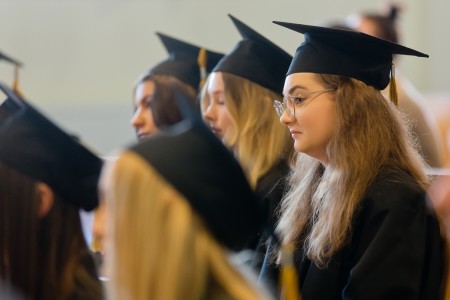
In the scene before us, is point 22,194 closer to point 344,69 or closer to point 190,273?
point 190,273

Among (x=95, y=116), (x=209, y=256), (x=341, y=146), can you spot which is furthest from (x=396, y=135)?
(x=95, y=116)

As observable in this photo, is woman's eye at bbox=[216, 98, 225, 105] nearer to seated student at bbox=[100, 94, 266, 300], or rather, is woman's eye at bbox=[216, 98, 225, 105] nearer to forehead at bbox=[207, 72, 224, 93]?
forehead at bbox=[207, 72, 224, 93]

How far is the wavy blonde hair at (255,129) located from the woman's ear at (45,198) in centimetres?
131

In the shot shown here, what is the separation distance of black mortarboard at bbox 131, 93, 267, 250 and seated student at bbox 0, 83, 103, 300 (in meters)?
0.61

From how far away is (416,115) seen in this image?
12.5 ft

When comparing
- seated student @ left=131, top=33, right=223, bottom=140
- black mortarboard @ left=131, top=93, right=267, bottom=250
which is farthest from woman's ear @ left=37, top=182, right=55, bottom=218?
seated student @ left=131, top=33, right=223, bottom=140

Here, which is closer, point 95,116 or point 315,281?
point 315,281

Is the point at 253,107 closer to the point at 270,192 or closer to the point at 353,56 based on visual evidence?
the point at 270,192

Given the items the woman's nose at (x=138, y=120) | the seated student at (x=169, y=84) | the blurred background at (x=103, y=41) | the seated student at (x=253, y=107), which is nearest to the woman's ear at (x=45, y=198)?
the seated student at (x=253, y=107)

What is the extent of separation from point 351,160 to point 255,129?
891 mm

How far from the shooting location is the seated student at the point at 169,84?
13.2ft

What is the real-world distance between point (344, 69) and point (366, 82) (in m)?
0.08

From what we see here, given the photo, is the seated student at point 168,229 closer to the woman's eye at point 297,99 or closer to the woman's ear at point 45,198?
the woman's ear at point 45,198

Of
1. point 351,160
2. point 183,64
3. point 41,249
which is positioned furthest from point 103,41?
point 41,249
